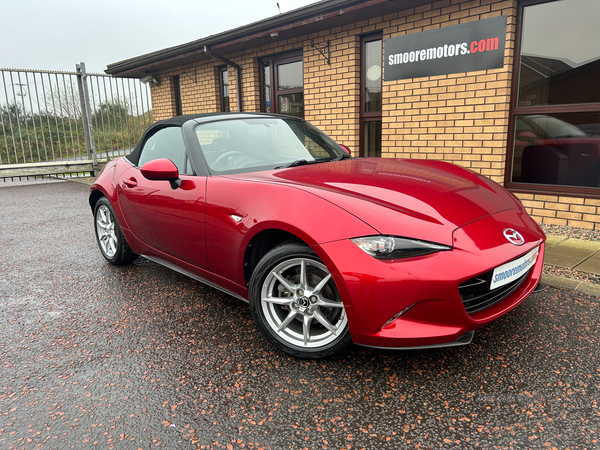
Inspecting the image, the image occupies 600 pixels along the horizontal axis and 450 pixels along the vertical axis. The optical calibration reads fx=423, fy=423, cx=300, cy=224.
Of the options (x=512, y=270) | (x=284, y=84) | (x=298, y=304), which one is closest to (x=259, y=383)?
(x=298, y=304)

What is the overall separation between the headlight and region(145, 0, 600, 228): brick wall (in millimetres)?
3857

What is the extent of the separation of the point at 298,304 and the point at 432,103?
4422mm

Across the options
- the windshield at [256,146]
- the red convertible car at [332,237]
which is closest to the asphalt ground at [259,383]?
the red convertible car at [332,237]

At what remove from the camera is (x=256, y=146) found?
10.6 ft

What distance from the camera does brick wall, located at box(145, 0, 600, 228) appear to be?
202 inches

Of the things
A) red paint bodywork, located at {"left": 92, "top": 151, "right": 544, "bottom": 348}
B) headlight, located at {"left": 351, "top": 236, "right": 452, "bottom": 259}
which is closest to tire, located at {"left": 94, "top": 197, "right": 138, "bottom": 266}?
red paint bodywork, located at {"left": 92, "top": 151, "right": 544, "bottom": 348}

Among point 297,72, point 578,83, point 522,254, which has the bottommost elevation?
point 522,254

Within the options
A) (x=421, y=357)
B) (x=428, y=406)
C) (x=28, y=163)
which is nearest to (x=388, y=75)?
(x=421, y=357)

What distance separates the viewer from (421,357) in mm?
2422

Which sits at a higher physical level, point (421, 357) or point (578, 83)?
point (578, 83)

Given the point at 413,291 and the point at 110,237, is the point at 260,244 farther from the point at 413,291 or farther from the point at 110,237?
the point at 110,237

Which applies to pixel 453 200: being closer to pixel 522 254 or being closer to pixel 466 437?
pixel 522 254

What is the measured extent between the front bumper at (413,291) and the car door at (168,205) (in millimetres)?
1130

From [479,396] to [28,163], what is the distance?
12.2 metres
